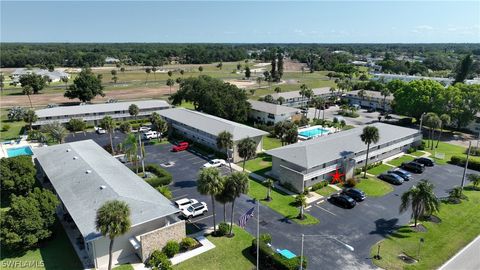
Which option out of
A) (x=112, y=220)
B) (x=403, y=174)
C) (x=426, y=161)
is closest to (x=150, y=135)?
(x=112, y=220)

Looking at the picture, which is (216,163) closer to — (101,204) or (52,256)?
(101,204)

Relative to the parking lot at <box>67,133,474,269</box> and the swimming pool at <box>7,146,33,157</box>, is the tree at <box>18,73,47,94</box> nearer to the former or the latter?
the swimming pool at <box>7,146,33,157</box>

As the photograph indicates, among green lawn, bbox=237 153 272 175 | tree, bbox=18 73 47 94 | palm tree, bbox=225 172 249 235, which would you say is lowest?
green lawn, bbox=237 153 272 175

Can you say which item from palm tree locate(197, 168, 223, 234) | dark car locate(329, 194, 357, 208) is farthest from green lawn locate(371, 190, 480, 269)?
palm tree locate(197, 168, 223, 234)

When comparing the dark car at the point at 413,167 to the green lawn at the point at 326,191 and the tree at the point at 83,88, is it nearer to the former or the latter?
the green lawn at the point at 326,191

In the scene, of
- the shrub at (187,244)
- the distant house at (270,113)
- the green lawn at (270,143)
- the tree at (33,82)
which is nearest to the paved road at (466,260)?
the shrub at (187,244)

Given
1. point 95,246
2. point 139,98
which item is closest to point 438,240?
point 95,246
